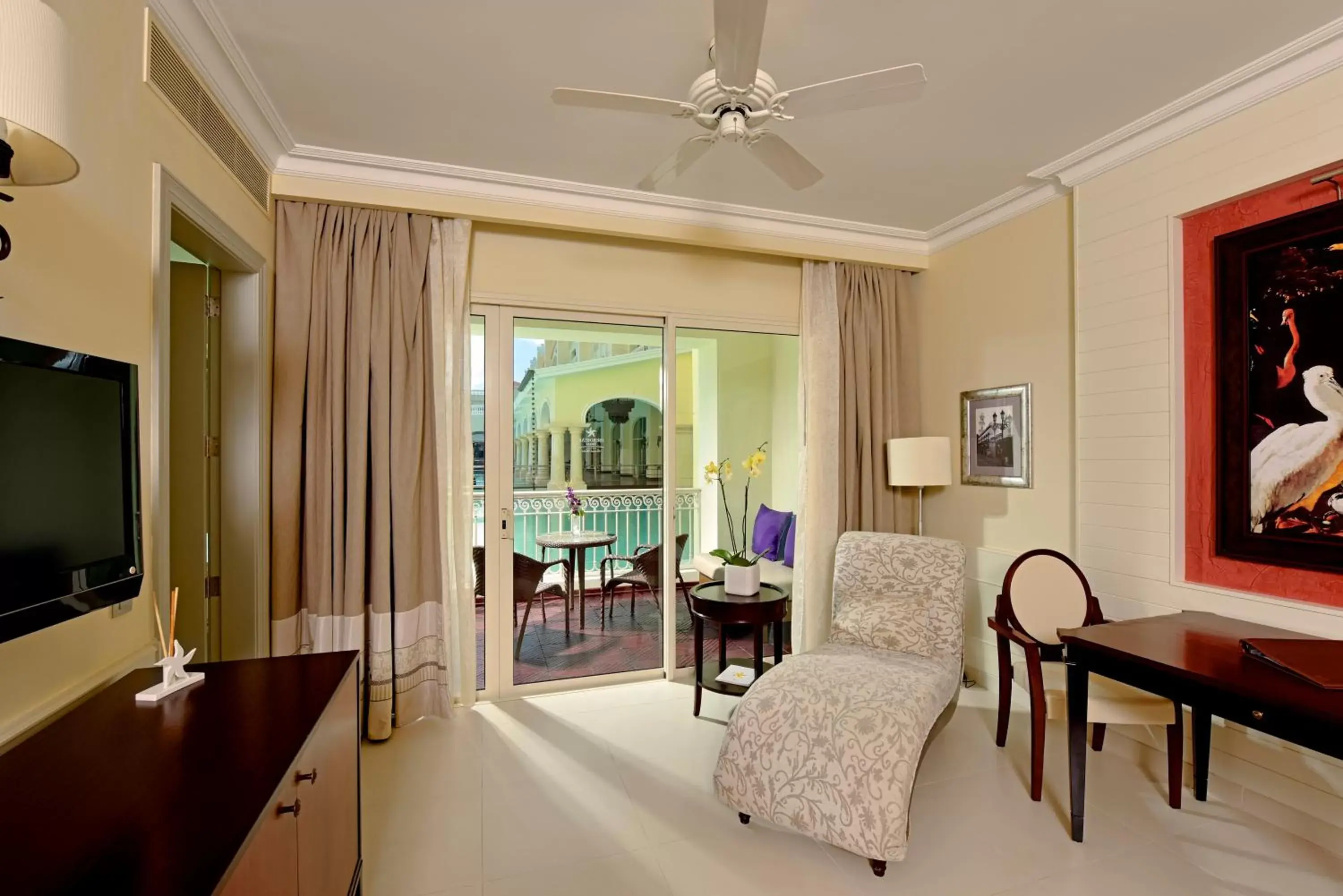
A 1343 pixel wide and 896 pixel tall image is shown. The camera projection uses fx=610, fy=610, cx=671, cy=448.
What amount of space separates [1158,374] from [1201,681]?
1.39 metres

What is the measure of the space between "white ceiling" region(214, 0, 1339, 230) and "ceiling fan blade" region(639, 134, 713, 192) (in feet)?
1.07

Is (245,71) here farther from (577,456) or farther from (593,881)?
(593,881)

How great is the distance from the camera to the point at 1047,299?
3.14 m

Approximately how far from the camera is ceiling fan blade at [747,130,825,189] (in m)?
2.05

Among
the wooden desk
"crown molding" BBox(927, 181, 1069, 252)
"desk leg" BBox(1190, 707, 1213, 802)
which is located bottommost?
"desk leg" BBox(1190, 707, 1213, 802)

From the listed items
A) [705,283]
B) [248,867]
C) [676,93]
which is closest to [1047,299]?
[705,283]

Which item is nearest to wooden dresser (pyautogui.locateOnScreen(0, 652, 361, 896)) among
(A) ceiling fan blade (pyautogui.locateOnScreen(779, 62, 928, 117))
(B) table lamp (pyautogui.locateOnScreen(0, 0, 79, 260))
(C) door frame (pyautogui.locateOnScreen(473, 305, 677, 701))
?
(B) table lamp (pyautogui.locateOnScreen(0, 0, 79, 260))

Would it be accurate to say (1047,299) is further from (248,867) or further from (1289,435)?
(248,867)

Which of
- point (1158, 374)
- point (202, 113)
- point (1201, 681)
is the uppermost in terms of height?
point (202, 113)

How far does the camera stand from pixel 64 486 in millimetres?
1110

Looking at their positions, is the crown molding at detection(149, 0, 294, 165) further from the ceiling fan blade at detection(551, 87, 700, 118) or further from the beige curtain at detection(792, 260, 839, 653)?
the beige curtain at detection(792, 260, 839, 653)

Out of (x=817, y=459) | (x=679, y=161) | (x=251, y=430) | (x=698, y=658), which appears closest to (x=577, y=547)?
(x=698, y=658)

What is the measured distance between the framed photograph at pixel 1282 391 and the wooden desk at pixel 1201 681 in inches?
14.0

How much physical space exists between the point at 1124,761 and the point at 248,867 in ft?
10.5
